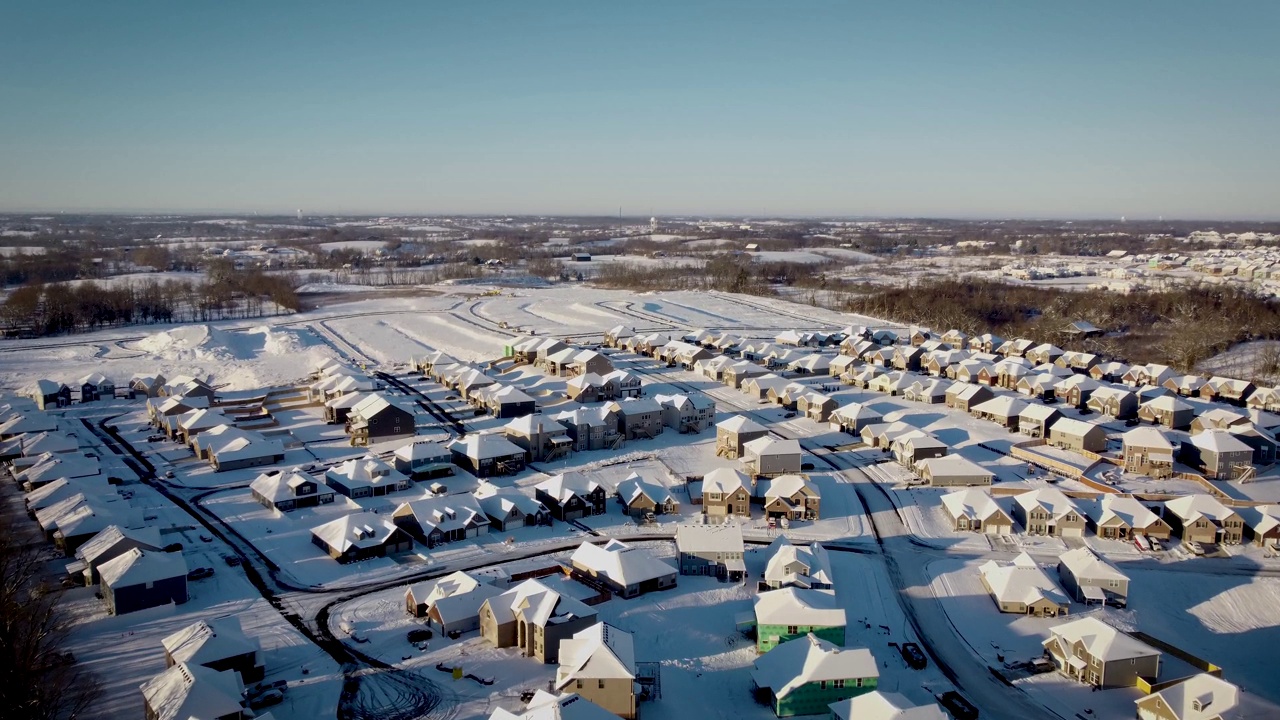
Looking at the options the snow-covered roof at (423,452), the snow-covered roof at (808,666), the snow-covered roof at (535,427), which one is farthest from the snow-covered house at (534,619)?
the snow-covered roof at (535,427)

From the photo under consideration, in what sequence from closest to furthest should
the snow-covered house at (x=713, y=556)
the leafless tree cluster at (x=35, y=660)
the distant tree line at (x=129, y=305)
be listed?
the leafless tree cluster at (x=35, y=660) < the snow-covered house at (x=713, y=556) < the distant tree line at (x=129, y=305)

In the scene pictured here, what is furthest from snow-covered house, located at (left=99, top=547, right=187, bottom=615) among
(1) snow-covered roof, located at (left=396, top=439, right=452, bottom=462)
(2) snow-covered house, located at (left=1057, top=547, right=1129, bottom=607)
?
(2) snow-covered house, located at (left=1057, top=547, right=1129, bottom=607)

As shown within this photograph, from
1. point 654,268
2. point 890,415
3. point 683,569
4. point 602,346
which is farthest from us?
point 654,268

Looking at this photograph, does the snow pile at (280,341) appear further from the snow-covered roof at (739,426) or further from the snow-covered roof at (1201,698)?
the snow-covered roof at (1201,698)

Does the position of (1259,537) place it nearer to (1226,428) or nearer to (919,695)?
(1226,428)

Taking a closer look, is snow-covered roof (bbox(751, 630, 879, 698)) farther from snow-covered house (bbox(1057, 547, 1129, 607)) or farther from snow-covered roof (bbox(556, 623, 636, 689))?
snow-covered house (bbox(1057, 547, 1129, 607))

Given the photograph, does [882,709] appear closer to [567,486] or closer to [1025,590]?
[1025,590]

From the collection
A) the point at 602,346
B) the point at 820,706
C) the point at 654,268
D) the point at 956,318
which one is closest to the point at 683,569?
the point at 820,706
